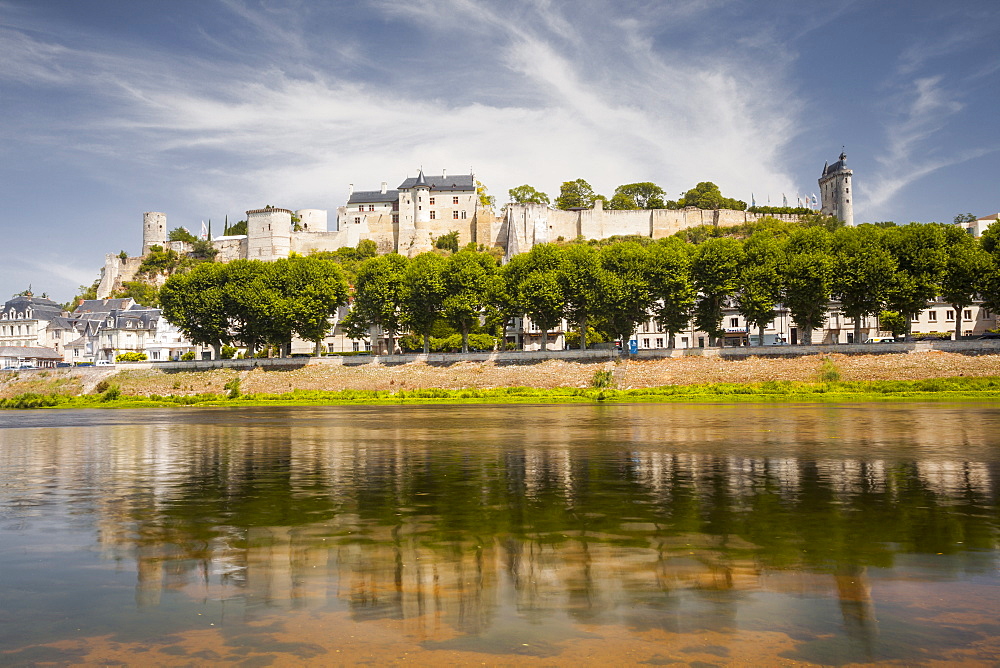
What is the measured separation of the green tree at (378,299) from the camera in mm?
70500

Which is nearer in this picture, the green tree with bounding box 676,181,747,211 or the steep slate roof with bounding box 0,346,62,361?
the steep slate roof with bounding box 0,346,62,361

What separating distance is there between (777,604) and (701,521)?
14.0 feet

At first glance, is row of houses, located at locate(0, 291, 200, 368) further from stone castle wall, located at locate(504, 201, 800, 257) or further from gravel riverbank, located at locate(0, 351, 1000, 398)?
stone castle wall, located at locate(504, 201, 800, 257)

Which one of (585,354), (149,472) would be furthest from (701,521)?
(585,354)

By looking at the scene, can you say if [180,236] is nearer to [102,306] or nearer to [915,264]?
[102,306]

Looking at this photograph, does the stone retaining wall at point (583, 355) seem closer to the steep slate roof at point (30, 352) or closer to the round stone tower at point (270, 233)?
the steep slate roof at point (30, 352)

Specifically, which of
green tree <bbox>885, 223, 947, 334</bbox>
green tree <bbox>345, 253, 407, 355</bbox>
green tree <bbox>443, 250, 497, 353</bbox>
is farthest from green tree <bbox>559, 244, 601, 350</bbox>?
green tree <bbox>885, 223, 947, 334</bbox>

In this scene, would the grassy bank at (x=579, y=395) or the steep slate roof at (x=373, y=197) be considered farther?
the steep slate roof at (x=373, y=197)

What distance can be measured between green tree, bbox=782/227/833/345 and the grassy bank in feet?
34.5

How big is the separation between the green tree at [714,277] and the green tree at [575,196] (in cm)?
8915

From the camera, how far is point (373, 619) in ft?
26.6

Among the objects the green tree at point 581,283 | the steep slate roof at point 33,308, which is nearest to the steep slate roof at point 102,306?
the steep slate roof at point 33,308

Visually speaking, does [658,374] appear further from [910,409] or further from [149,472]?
[149,472]

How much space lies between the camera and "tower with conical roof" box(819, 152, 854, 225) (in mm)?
139750
